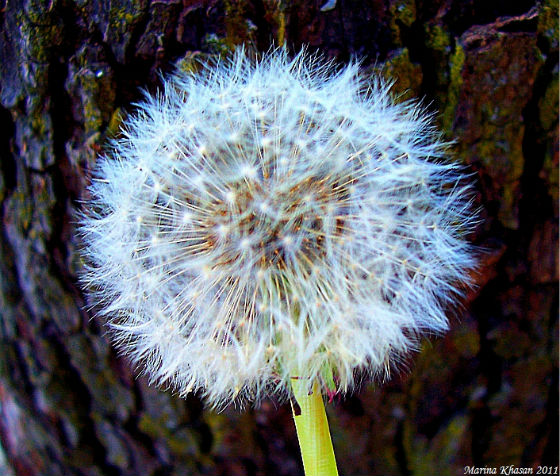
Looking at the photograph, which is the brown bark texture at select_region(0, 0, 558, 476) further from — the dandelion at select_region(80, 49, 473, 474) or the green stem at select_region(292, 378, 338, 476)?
the green stem at select_region(292, 378, 338, 476)

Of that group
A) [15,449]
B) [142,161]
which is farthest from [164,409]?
[142,161]

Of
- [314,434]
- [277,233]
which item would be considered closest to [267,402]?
[314,434]

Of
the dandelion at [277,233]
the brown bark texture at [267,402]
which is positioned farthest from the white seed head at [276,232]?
the brown bark texture at [267,402]

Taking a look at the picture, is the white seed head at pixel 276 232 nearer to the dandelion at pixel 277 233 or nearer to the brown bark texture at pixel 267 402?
the dandelion at pixel 277 233

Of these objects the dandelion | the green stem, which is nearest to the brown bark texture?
the dandelion

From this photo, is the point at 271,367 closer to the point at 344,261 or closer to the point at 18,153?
the point at 344,261

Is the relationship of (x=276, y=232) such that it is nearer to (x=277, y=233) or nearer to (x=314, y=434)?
(x=277, y=233)
